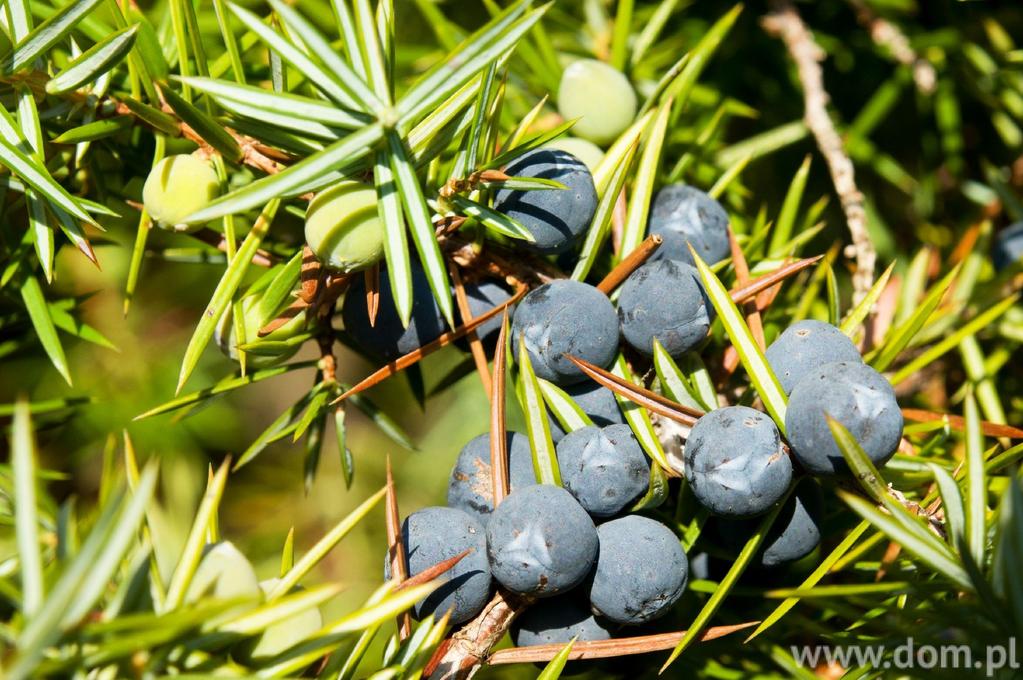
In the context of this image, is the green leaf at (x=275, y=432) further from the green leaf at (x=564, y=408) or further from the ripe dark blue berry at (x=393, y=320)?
the green leaf at (x=564, y=408)

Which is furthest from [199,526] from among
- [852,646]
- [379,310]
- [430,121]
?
[852,646]

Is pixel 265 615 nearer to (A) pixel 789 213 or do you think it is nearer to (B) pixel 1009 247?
(A) pixel 789 213

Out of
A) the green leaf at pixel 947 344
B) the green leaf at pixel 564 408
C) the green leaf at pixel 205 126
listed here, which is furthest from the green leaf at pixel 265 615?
the green leaf at pixel 947 344

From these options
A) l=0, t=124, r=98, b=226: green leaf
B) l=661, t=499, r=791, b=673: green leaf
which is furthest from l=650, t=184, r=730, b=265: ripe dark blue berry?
l=0, t=124, r=98, b=226: green leaf

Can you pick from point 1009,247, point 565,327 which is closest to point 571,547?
point 565,327

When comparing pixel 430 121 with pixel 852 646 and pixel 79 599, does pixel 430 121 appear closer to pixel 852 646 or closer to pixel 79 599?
pixel 79 599

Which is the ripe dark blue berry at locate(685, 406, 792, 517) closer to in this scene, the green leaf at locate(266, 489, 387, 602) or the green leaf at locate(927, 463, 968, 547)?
the green leaf at locate(927, 463, 968, 547)
